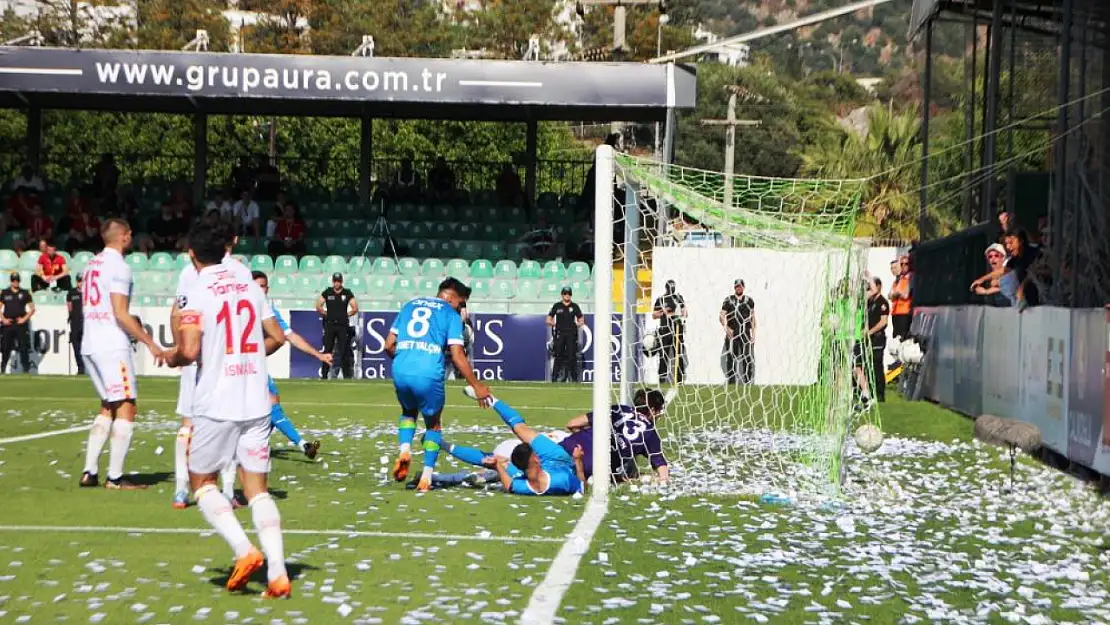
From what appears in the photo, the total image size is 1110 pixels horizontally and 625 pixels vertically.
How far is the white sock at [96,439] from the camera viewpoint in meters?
11.5

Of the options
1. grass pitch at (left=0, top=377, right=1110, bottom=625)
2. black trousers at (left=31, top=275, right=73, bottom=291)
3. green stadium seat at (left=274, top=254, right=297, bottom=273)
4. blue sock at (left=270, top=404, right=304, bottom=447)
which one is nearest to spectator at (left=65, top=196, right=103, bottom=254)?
black trousers at (left=31, top=275, right=73, bottom=291)

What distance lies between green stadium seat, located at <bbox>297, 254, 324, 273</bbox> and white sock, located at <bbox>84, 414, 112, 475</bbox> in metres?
18.5

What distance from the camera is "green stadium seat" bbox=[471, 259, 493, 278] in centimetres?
3031

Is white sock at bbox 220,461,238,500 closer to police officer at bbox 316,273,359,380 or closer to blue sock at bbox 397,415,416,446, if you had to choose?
blue sock at bbox 397,415,416,446

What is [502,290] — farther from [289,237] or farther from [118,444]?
[118,444]

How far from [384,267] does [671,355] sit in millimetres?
10633

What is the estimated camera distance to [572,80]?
1174 inches

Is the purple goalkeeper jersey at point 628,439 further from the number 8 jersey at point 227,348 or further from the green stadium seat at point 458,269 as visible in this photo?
the green stadium seat at point 458,269

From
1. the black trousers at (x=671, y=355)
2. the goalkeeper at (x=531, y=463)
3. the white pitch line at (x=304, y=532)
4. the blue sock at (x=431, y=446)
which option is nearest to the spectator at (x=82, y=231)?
the black trousers at (x=671, y=355)

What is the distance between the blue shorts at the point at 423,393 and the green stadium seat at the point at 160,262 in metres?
19.5

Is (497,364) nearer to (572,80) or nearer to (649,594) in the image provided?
(572,80)

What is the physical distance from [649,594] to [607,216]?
4828 mm

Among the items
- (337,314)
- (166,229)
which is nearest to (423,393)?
(337,314)

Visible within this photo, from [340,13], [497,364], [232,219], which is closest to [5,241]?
[232,219]
